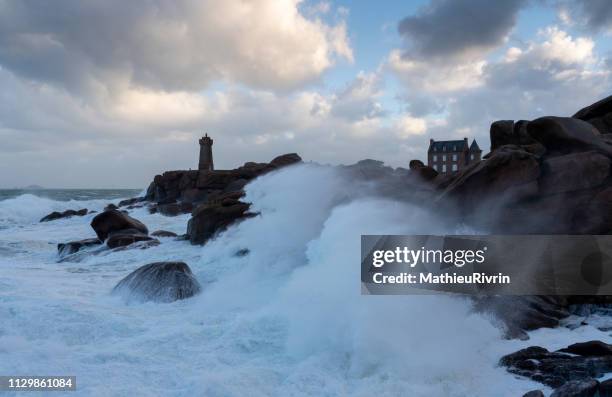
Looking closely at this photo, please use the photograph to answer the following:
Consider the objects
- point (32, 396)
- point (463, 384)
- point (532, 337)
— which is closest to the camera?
point (32, 396)

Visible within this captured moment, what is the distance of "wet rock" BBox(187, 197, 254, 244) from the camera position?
14953 mm

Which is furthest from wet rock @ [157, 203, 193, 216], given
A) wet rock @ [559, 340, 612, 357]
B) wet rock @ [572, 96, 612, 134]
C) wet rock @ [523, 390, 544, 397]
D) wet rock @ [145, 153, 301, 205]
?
wet rock @ [523, 390, 544, 397]

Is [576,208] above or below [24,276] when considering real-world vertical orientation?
above

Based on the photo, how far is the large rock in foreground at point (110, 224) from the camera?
15562mm

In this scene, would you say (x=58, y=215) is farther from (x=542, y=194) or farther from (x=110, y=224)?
(x=542, y=194)

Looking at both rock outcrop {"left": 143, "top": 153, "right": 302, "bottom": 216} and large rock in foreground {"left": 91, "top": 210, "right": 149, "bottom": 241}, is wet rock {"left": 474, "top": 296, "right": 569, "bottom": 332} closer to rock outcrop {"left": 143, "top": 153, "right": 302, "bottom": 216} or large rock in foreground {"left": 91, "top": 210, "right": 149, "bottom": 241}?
large rock in foreground {"left": 91, "top": 210, "right": 149, "bottom": 241}

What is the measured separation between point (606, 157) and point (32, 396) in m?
9.47

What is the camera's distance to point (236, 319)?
22.3 ft

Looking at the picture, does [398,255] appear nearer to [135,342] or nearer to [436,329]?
[436,329]

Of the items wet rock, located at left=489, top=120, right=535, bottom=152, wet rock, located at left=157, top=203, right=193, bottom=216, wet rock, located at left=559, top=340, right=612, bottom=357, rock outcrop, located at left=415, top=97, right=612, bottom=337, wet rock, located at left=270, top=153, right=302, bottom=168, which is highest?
wet rock, located at left=270, top=153, right=302, bottom=168

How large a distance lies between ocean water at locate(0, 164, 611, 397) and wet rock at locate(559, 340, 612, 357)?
469mm

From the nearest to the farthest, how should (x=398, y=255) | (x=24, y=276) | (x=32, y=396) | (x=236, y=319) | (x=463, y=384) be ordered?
(x=32, y=396)
(x=463, y=384)
(x=236, y=319)
(x=398, y=255)
(x=24, y=276)

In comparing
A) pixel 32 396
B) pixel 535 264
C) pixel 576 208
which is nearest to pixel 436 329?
pixel 535 264

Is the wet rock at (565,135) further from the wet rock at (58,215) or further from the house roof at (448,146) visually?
the house roof at (448,146)
